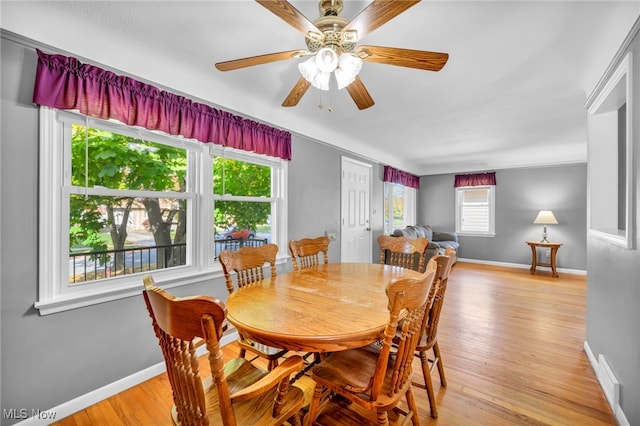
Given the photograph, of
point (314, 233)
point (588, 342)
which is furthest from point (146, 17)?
point (588, 342)

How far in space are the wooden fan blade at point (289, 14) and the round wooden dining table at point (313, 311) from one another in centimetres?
136

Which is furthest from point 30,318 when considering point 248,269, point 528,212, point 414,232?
point 528,212

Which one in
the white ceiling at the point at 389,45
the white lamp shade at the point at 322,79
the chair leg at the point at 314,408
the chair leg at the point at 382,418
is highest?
the white ceiling at the point at 389,45

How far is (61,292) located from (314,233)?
253cm

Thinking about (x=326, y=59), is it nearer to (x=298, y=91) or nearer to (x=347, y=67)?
(x=347, y=67)

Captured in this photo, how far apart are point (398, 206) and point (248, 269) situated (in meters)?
5.06

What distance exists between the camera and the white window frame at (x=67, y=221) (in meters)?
1.61

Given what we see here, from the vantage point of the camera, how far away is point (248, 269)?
6.58 feet

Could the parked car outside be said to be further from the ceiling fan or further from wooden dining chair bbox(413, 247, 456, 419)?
wooden dining chair bbox(413, 247, 456, 419)

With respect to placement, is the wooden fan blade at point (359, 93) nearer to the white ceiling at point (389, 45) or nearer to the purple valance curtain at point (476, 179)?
the white ceiling at point (389, 45)

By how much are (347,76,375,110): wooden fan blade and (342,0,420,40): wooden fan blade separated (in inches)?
15.3

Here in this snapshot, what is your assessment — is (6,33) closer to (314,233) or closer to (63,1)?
(63,1)

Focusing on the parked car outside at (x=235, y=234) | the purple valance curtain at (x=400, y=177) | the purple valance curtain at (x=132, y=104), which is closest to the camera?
the purple valance curtain at (x=132, y=104)

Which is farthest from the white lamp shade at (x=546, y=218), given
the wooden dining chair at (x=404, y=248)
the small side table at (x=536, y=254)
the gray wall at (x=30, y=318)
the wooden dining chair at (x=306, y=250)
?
the gray wall at (x=30, y=318)
